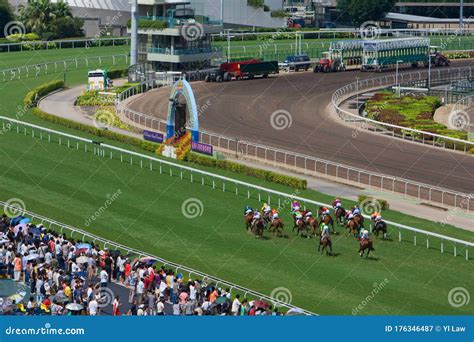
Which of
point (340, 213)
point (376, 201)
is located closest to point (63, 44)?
point (376, 201)

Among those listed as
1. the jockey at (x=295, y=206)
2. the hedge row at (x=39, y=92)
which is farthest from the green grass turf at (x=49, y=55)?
the jockey at (x=295, y=206)

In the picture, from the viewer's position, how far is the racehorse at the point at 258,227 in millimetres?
41406

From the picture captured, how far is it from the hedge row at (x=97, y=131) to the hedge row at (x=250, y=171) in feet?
10.8

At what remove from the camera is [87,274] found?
119ft

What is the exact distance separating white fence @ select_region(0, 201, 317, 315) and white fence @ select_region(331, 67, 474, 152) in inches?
869

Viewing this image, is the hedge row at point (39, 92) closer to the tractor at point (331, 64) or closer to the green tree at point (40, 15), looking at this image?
the tractor at point (331, 64)

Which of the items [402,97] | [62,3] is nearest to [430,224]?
[402,97]

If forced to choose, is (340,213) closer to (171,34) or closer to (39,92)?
(39,92)

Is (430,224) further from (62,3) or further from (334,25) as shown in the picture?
(334,25)

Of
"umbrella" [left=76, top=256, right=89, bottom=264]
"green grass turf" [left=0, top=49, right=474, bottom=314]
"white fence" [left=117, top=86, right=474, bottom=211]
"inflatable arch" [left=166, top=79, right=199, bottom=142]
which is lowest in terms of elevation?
"green grass turf" [left=0, top=49, right=474, bottom=314]

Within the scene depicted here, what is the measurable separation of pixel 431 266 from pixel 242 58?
52.3 metres

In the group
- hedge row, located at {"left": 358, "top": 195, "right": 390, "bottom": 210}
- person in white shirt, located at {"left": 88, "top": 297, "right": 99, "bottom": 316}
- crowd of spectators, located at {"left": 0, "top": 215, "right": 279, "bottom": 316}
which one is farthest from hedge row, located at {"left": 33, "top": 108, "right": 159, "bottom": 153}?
person in white shirt, located at {"left": 88, "top": 297, "right": 99, "bottom": 316}

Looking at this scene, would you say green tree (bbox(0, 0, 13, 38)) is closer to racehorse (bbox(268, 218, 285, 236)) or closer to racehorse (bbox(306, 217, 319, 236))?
racehorse (bbox(268, 218, 285, 236))

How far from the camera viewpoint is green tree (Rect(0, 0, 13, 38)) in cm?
10096
